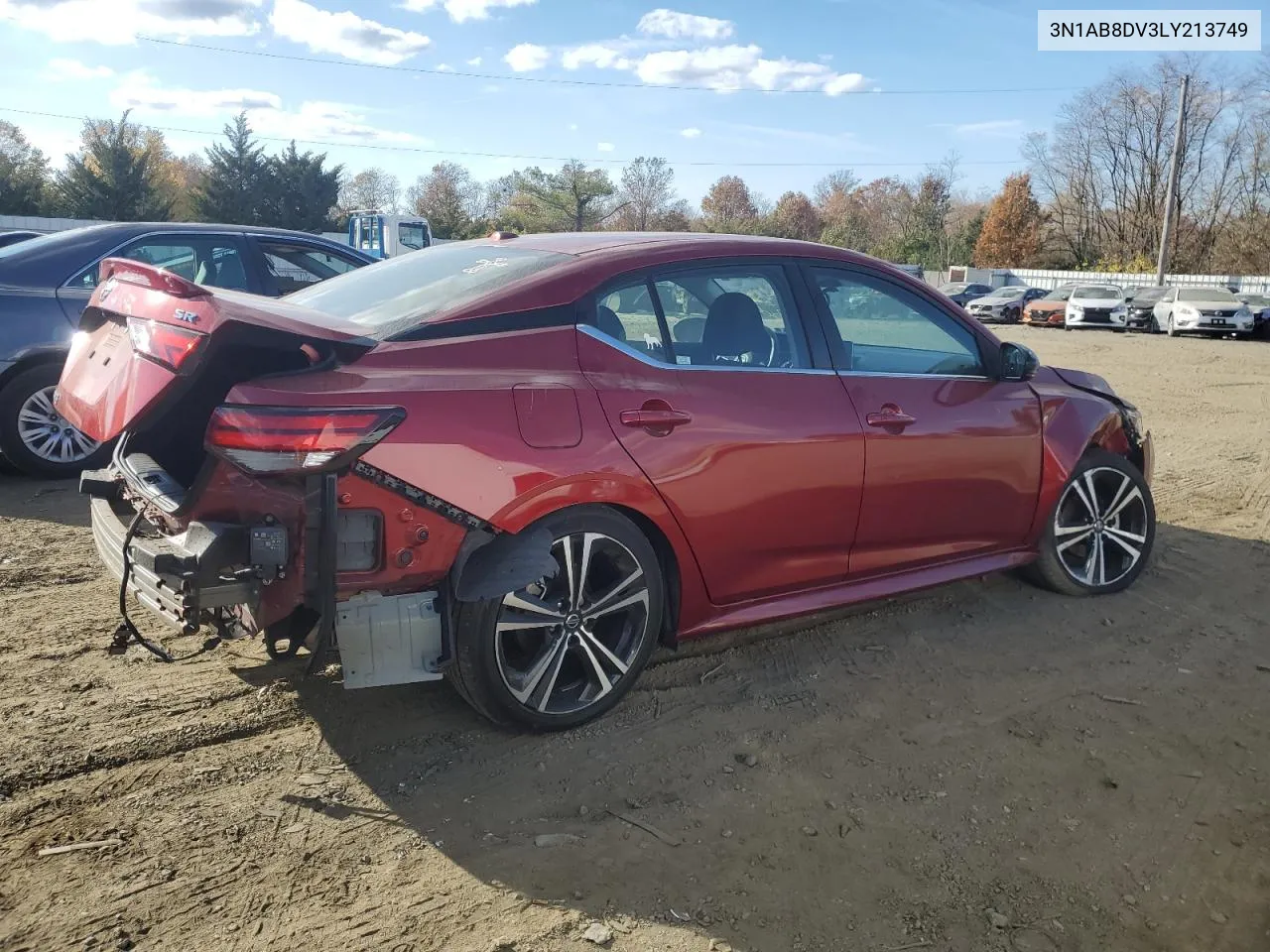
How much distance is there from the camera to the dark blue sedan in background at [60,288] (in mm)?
6250

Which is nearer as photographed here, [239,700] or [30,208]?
[239,700]

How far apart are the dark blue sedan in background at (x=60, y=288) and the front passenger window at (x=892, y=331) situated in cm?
364

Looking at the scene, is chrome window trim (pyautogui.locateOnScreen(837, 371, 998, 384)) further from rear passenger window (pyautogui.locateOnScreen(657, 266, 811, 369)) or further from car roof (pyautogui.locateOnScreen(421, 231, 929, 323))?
car roof (pyautogui.locateOnScreen(421, 231, 929, 323))

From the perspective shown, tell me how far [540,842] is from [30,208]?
1914 inches

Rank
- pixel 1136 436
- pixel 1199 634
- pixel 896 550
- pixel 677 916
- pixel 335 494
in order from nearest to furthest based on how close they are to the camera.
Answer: pixel 677 916, pixel 335 494, pixel 896 550, pixel 1199 634, pixel 1136 436

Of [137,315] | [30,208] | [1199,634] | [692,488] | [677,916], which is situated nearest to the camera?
[677,916]

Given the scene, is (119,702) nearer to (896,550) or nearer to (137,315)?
(137,315)

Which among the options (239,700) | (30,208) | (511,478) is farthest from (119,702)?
(30,208)

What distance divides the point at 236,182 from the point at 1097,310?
39.1m

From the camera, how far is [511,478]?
3.04 metres

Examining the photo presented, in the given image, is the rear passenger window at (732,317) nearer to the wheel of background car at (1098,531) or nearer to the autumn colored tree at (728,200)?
the wheel of background car at (1098,531)

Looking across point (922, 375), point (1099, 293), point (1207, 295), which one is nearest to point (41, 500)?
point (922, 375)

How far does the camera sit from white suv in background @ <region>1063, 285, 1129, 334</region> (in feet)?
98.7

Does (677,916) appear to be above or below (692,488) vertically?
below
